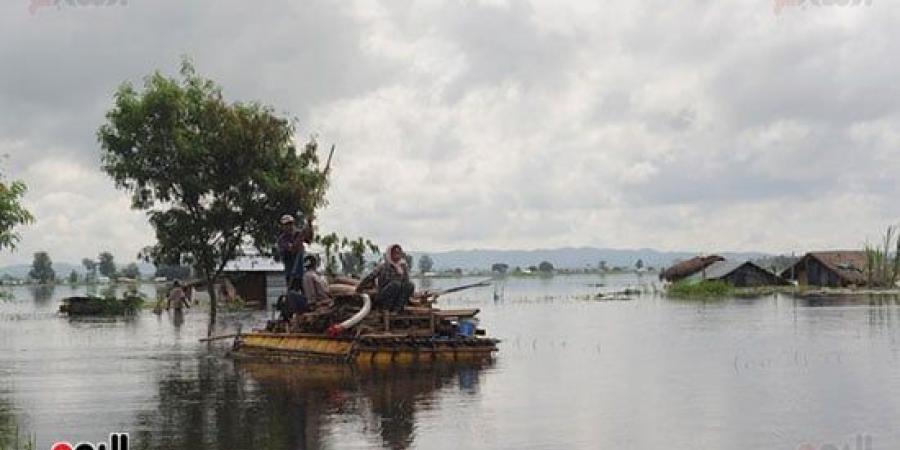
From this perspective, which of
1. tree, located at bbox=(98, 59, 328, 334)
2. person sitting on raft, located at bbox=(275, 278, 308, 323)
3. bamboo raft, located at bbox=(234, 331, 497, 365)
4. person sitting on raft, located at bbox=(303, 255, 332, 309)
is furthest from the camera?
tree, located at bbox=(98, 59, 328, 334)

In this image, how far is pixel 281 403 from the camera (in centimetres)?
2341

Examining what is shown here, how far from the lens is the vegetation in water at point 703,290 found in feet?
289

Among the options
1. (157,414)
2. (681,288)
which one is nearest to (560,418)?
(157,414)

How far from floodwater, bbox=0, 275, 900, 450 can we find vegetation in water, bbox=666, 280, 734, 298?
44.0 metres

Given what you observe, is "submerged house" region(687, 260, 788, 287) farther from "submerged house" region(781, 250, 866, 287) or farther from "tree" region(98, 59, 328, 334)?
"tree" region(98, 59, 328, 334)

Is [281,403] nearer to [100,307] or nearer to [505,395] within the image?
[505,395]

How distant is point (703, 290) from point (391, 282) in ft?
205

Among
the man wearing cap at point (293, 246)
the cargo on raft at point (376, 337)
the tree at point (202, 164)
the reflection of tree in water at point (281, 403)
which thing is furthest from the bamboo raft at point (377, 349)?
the tree at point (202, 164)

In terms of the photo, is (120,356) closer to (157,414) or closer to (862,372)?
(157,414)

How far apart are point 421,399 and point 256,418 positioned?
12.2 feet

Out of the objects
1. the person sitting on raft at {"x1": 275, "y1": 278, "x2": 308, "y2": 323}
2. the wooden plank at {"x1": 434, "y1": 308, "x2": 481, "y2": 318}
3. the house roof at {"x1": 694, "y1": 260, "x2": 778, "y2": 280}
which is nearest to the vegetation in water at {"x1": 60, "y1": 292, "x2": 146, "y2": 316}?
the person sitting on raft at {"x1": 275, "y1": 278, "x2": 308, "y2": 323}

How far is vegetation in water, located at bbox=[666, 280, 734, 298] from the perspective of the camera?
289 ft

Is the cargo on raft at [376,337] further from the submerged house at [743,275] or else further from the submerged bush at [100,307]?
the submerged house at [743,275]

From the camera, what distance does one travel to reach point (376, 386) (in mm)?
25891
